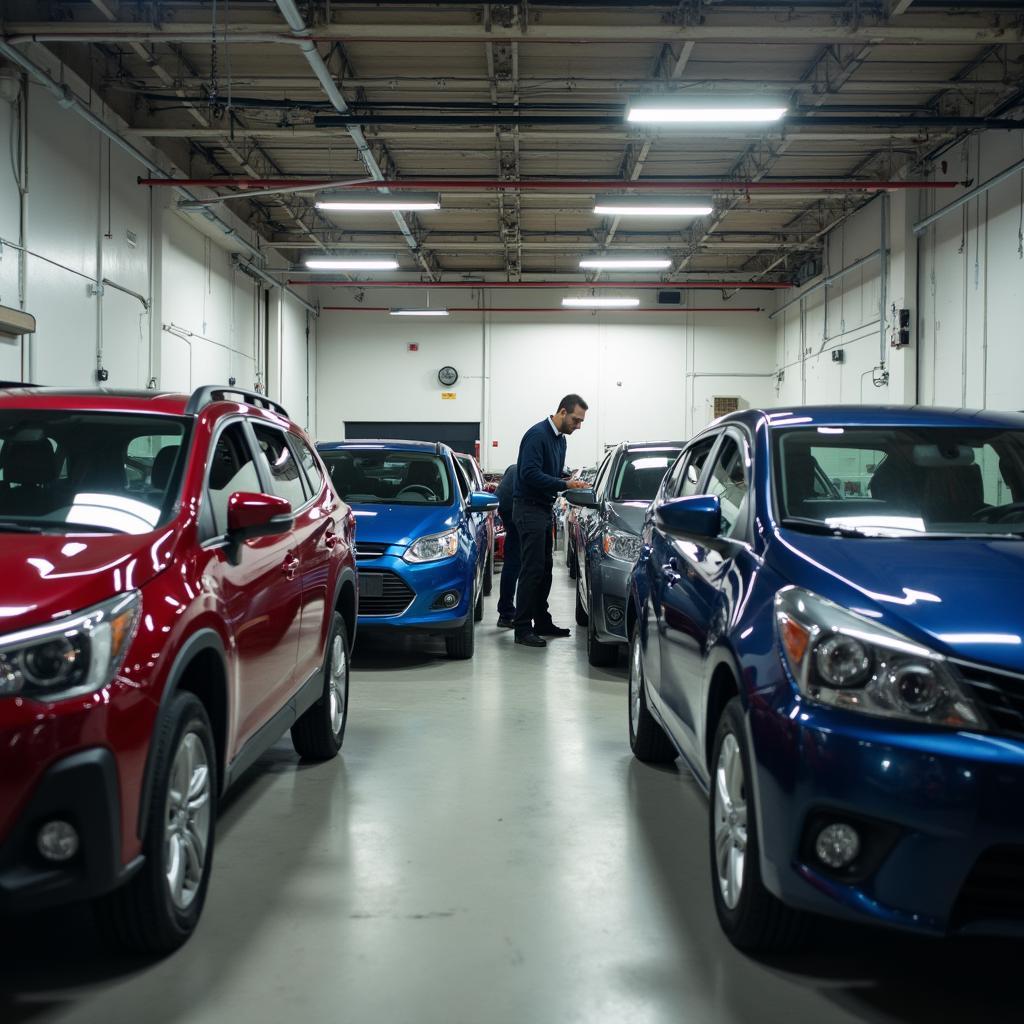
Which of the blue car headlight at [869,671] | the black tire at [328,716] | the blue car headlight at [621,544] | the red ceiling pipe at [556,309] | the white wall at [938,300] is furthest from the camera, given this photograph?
the red ceiling pipe at [556,309]

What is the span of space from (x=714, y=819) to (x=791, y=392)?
21.0m

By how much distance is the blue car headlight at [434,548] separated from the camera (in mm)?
6790

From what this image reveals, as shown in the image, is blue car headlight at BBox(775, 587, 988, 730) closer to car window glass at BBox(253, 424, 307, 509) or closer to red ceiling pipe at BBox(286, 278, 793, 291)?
car window glass at BBox(253, 424, 307, 509)

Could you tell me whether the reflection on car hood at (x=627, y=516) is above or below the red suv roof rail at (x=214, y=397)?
below

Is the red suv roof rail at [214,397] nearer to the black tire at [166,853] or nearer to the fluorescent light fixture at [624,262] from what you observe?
the black tire at [166,853]

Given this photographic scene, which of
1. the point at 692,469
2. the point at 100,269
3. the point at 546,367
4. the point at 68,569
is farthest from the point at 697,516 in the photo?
the point at 546,367

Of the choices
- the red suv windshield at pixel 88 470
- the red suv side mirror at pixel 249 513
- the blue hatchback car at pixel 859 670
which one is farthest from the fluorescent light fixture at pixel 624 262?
the red suv side mirror at pixel 249 513

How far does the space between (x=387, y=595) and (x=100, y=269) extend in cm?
753

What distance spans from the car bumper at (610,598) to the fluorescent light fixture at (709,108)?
553 cm

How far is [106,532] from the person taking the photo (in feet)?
8.84

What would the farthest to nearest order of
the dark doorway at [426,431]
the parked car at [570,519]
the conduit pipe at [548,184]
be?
the dark doorway at [426,431] < the conduit pipe at [548,184] < the parked car at [570,519]

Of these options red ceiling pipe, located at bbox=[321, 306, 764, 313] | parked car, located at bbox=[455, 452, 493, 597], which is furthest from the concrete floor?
red ceiling pipe, located at bbox=[321, 306, 764, 313]

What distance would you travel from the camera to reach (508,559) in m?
8.77

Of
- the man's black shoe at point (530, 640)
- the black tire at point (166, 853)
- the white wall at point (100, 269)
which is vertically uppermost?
the white wall at point (100, 269)
